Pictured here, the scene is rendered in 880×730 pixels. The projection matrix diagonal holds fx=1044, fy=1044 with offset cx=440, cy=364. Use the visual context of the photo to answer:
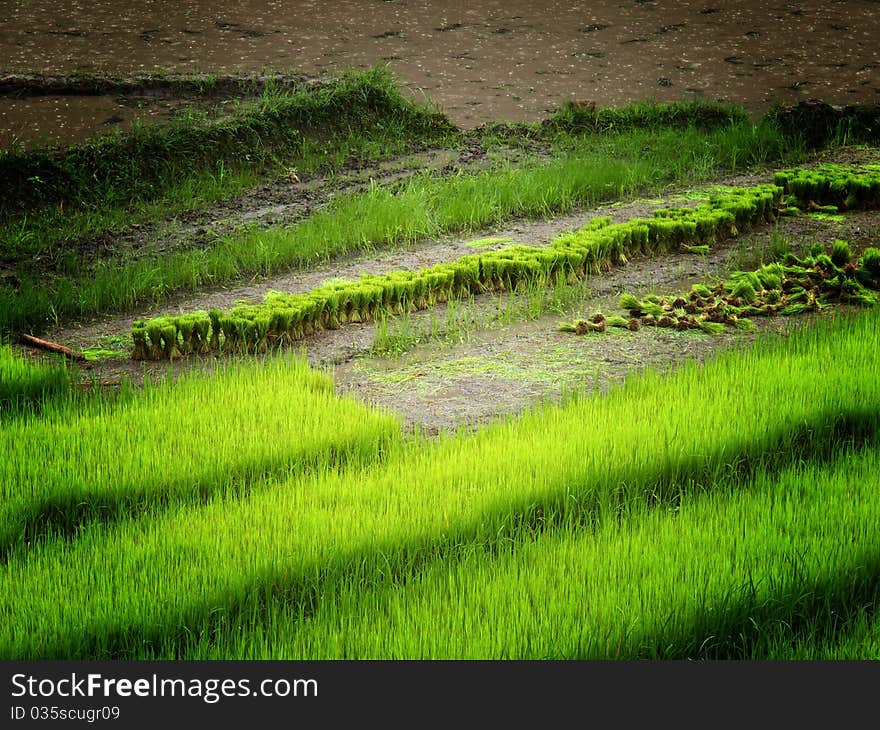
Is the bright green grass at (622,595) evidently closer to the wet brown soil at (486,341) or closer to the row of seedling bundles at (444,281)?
the wet brown soil at (486,341)

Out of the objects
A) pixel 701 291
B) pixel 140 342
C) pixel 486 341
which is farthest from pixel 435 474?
pixel 701 291

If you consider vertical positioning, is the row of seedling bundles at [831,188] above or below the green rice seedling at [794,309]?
above

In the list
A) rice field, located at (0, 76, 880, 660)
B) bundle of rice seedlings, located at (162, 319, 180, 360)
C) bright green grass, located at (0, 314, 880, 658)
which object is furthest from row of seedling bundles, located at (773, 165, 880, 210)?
bundle of rice seedlings, located at (162, 319, 180, 360)

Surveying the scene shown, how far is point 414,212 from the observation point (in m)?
7.36

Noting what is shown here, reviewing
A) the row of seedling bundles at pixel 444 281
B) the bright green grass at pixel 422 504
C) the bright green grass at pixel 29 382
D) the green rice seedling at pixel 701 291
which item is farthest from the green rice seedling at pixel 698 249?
the bright green grass at pixel 29 382

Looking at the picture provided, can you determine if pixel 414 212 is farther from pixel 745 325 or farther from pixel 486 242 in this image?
pixel 745 325

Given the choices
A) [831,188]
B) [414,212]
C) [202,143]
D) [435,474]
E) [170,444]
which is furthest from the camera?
[202,143]

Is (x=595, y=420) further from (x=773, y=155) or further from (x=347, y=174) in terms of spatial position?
(x=773, y=155)

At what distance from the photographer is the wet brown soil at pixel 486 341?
4652mm

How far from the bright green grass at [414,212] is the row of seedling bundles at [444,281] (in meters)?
0.88

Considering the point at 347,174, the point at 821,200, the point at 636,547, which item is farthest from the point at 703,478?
the point at 347,174

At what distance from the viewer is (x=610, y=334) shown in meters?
5.41

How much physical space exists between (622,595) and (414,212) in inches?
196

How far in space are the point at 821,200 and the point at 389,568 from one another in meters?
5.74
